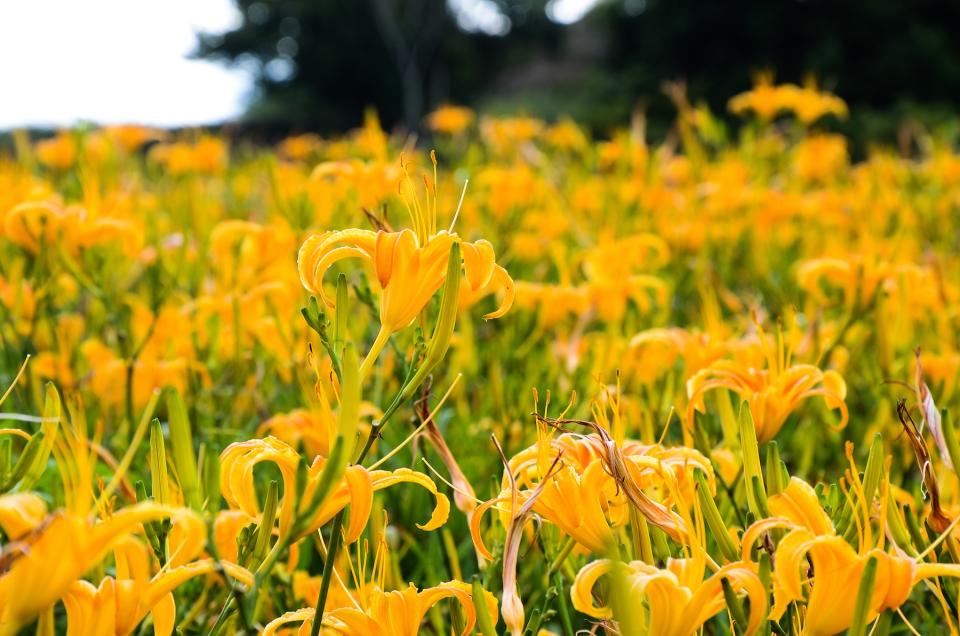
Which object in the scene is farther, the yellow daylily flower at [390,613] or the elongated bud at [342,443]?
the yellow daylily flower at [390,613]

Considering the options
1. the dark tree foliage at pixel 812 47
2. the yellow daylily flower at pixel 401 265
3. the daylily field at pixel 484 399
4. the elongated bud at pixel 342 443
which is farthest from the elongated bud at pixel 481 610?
the dark tree foliage at pixel 812 47

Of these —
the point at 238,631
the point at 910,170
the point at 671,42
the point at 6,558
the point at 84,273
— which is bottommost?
the point at 238,631

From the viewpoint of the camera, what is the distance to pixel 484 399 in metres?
1.67

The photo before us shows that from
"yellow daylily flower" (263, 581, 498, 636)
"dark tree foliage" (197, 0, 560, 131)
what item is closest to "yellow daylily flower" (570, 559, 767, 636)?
"yellow daylily flower" (263, 581, 498, 636)

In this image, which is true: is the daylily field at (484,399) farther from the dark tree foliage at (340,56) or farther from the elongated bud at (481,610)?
the dark tree foliage at (340,56)

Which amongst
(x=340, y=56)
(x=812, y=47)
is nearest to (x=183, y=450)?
(x=812, y=47)

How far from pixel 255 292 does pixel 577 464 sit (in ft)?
2.94

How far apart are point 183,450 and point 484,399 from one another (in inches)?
39.6

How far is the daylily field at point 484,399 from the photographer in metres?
0.68

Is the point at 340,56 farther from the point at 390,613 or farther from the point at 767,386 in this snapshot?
the point at 390,613

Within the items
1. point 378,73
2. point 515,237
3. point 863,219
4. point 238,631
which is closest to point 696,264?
point 515,237

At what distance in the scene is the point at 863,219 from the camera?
305 cm

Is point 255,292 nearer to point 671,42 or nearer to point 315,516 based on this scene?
point 315,516

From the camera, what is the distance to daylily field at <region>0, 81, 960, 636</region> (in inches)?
26.9
